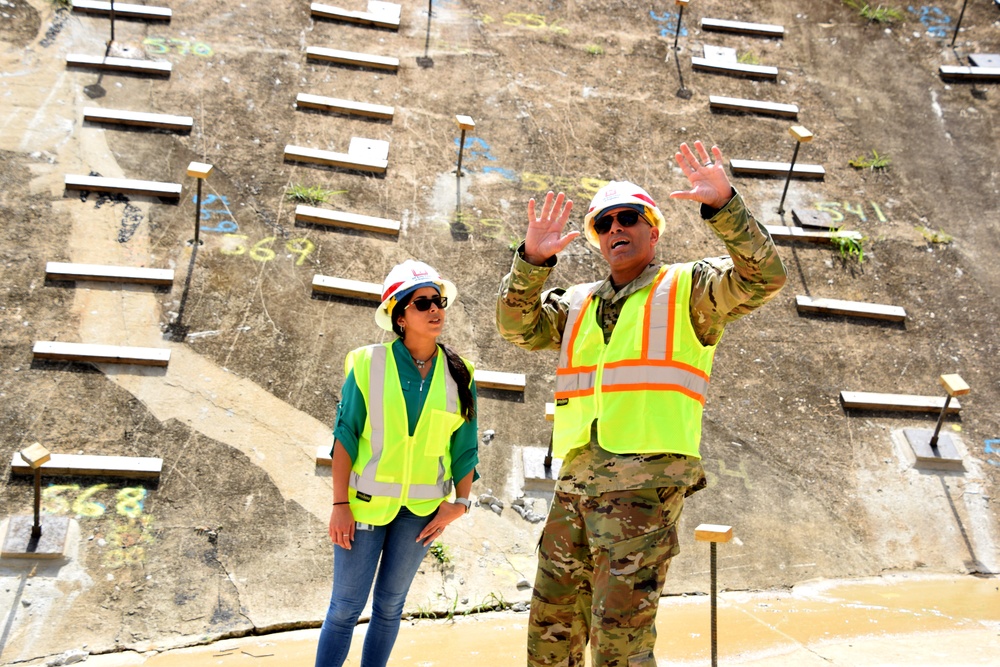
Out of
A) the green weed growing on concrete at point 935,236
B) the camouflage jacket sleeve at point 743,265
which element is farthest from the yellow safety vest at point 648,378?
the green weed growing on concrete at point 935,236

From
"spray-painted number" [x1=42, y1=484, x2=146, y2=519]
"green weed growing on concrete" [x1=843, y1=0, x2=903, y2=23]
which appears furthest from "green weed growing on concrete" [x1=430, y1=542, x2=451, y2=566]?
"green weed growing on concrete" [x1=843, y1=0, x2=903, y2=23]

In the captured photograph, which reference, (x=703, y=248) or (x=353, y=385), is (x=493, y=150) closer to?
(x=703, y=248)

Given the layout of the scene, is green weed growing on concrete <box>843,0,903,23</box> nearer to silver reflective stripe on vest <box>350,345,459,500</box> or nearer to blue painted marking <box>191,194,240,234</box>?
blue painted marking <box>191,194,240,234</box>

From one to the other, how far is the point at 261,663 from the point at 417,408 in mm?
1975

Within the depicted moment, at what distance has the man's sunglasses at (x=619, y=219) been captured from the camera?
3.93 m

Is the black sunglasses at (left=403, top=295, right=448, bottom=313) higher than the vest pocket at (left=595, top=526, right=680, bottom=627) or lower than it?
higher

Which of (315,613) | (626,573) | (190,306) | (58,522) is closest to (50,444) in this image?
(58,522)

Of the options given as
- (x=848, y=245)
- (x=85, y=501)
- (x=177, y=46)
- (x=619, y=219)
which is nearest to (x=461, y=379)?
(x=619, y=219)

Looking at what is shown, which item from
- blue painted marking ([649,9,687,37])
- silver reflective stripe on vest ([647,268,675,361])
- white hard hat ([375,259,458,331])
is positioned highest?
blue painted marking ([649,9,687,37])

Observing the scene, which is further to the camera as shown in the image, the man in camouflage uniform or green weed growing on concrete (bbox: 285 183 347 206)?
green weed growing on concrete (bbox: 285 183 347 206)

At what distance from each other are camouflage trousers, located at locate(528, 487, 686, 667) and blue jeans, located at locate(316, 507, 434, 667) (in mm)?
566

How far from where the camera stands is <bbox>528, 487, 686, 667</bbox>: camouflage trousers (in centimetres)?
363

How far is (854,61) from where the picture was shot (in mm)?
10336

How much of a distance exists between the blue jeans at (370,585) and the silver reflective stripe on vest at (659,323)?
1.22 m
